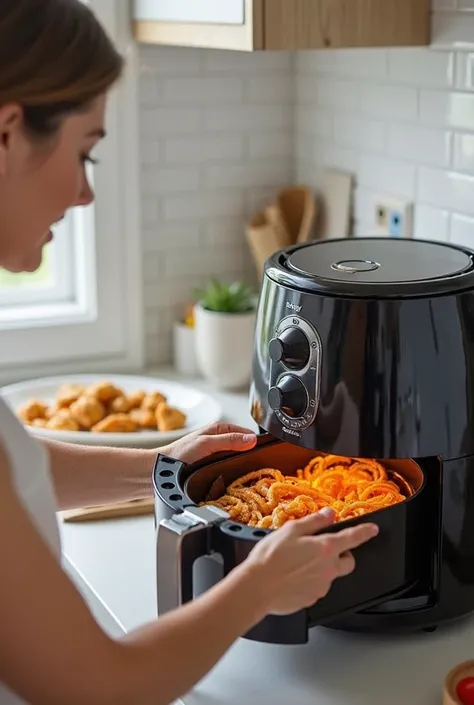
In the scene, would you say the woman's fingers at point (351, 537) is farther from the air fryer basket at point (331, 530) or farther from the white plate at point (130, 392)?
the white plate at point (130, 392)

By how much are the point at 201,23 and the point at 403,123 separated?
0.36 meters

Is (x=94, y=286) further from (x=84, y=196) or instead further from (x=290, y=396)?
(x=84, y=196)

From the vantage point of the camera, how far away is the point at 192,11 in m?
1.74

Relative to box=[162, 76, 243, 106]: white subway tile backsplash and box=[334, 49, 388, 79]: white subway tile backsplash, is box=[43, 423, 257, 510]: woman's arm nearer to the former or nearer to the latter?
box=[334, 49, 388, 79]: white subway tile backsplash

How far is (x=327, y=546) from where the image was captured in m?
1.03

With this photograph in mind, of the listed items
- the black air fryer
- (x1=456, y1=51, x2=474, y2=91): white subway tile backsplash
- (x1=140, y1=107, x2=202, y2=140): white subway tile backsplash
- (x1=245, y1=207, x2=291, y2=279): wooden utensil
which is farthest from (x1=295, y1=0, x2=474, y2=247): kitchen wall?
the black air fryer

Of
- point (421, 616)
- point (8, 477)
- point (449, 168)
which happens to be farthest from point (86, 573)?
point (449, 168)

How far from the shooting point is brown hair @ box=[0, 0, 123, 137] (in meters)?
0.90

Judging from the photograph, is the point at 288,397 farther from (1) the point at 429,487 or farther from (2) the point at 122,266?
(2) the point at 122,266

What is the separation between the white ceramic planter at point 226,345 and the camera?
200 centimetres

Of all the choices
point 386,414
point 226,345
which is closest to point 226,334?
point 226,345

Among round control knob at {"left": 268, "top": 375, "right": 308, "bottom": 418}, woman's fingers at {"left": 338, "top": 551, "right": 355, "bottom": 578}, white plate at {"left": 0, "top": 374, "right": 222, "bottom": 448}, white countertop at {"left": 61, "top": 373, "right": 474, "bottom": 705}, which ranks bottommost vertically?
white countertop at {"left": 61, "top": 373, "right": 474, "bottom": 705}

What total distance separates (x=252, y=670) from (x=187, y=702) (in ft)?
0.27

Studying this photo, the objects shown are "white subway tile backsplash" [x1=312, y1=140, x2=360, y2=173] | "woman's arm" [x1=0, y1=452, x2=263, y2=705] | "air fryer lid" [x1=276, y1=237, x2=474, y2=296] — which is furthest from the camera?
"white subway tile backsplash" [x1=312, y1=140, x2=360, y2=173]
